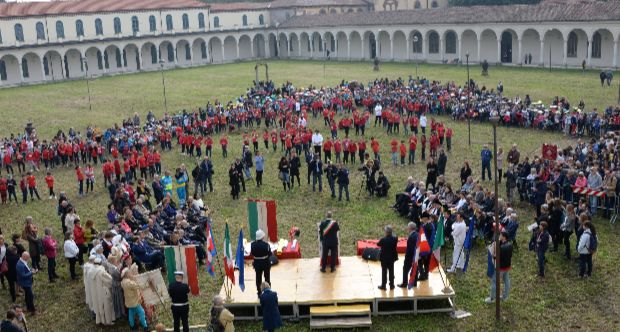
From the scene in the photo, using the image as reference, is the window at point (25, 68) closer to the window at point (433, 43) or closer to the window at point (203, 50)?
the window at point (203, 50)

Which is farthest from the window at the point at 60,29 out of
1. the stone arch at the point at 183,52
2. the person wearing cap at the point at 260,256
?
the person wearing cap at the point at 260,256

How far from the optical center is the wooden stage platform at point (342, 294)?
12836 millimetres

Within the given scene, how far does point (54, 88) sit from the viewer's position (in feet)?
187

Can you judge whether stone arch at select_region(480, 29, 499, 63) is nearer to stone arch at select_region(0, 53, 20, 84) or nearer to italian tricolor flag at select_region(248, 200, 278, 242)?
stone arch at select_region(0, 53, 20, 84)

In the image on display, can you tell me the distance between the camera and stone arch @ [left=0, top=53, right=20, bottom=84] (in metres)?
61.3

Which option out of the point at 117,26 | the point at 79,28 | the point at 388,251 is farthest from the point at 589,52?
the point at 79,28

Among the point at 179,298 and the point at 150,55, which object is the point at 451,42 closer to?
the point at 150,55

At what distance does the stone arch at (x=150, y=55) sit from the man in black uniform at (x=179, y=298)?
64.7m

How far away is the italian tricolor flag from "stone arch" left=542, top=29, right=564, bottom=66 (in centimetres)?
4471

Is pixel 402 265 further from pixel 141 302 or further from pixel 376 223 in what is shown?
pixel 141 302

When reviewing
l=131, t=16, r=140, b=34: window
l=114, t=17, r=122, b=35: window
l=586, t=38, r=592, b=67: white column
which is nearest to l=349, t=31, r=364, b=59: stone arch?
l=131, t=16, r=140, b=34: window

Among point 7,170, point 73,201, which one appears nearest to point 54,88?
point 7,170

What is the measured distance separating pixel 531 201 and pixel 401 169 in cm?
626

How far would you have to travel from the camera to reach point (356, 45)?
73.8 m
